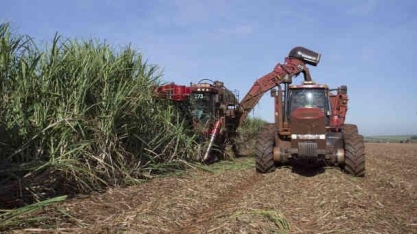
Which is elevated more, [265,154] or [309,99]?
[309,99]

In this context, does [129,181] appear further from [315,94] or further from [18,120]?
[315,94]

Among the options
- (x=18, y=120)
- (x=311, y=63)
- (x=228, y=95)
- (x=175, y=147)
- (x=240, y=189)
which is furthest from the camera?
(x=228, y=95)

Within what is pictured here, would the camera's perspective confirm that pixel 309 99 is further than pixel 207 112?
No

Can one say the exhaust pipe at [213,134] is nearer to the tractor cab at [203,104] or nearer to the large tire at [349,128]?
the tractor cab at [203,104]

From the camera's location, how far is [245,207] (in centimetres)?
514

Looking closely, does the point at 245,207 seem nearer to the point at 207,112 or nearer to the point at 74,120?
the point at 74,120

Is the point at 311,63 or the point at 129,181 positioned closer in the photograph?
the point at 129,181

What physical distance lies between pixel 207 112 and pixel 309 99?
3.00 meters

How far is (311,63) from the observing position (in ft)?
41.1

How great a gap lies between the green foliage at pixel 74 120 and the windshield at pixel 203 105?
2983 millimetres

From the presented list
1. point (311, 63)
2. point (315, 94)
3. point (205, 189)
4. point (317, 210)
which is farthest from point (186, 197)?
point (311, 63)

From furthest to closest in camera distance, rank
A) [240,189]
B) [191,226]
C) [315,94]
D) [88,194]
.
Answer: [315,94] < [240,189] < [88,194] < [191,226]

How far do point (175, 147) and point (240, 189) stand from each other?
78.2 inches

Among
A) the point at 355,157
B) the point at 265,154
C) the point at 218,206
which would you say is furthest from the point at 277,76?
the point at 218,206
